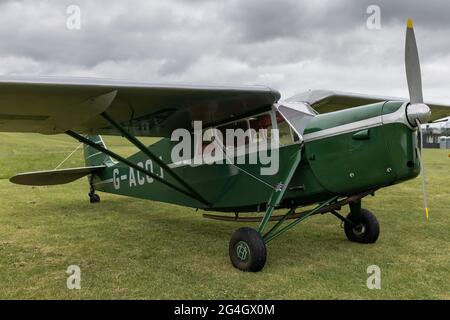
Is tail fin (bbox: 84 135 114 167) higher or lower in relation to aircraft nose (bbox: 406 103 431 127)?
lower

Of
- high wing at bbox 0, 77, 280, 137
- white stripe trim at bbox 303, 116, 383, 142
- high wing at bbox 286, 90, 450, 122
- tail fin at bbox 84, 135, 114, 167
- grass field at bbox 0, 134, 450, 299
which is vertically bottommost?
grass field at bbox 0, 134, 450, 299

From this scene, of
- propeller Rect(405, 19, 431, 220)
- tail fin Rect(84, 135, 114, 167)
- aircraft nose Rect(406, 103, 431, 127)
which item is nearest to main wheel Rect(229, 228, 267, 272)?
propeller Rect(405, 19, 431, 220)

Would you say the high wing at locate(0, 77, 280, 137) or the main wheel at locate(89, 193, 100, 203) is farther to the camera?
the main wheel at locate(89, 193, 100, 203)

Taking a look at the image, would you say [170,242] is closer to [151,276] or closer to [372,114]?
[151,276]

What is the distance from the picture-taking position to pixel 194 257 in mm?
5430

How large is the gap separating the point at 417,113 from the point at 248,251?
7.91ft

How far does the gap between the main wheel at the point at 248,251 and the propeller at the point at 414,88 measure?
1849 mm

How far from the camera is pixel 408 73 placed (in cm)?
443

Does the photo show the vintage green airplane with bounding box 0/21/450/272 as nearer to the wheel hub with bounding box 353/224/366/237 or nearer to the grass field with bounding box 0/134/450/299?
the wheel hub with bounding box 353/224/366/237

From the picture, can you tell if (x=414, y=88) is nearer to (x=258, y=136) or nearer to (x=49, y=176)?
(x=258, y=136)

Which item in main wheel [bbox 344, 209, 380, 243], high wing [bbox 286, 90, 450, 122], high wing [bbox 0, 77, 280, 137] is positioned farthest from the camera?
high wing [bbox 286, 90, 450, 122]

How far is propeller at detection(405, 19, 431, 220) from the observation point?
4.19 meters

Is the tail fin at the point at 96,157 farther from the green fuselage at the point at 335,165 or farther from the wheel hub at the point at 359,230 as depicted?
the wheel hub at the point at 359,230

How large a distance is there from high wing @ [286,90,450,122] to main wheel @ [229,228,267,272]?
119 inches
